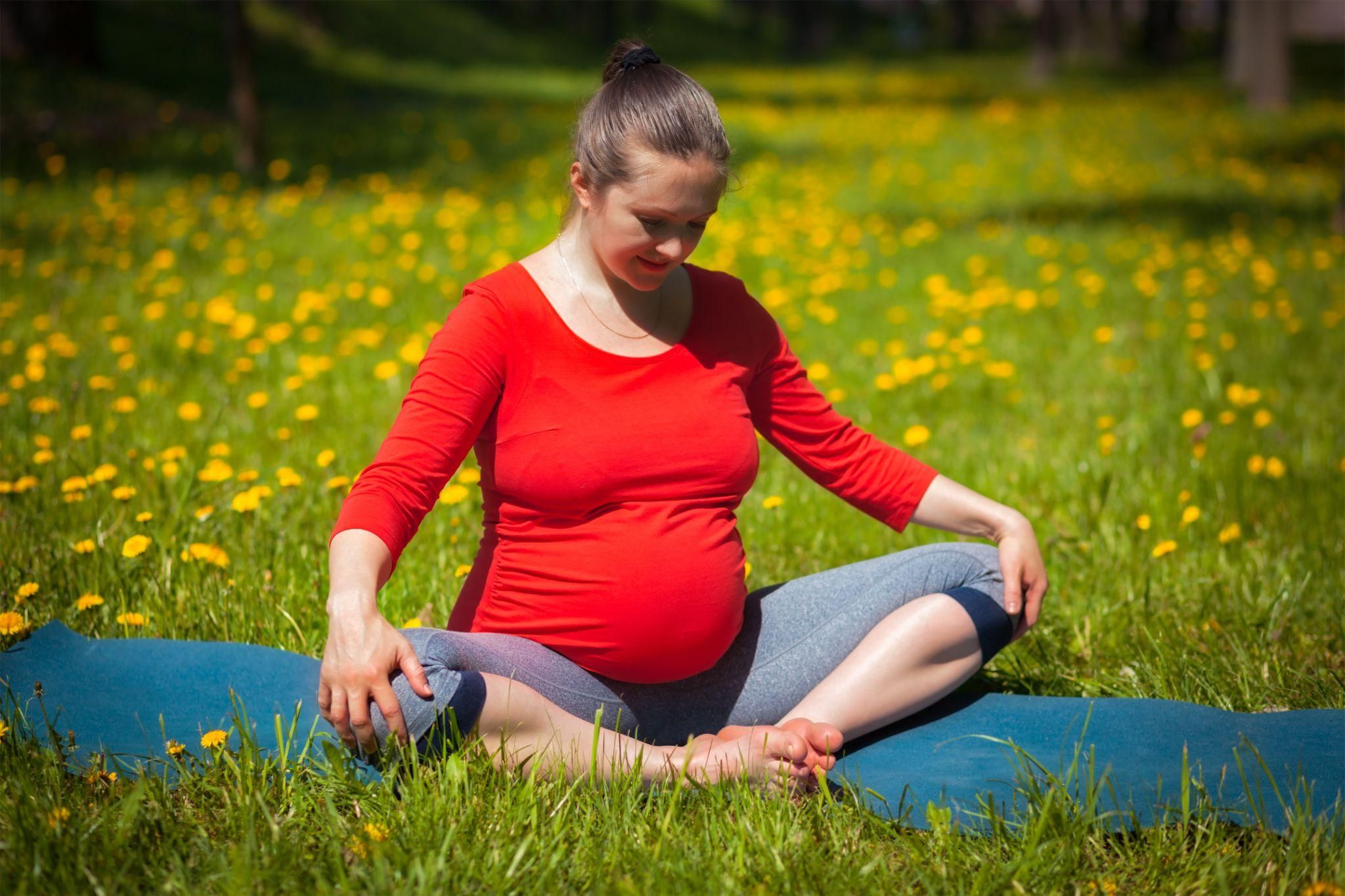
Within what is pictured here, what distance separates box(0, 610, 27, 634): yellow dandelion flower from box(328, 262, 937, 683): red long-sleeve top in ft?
3.30

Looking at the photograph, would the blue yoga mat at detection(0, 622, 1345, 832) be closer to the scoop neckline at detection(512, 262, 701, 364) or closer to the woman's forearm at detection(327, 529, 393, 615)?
the woman's forearm at detection(327, 529, 393, 615)

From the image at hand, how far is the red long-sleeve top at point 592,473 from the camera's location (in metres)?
2.07

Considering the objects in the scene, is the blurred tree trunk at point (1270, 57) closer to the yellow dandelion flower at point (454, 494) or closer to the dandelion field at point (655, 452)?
the dandelion field at point (655, 452)

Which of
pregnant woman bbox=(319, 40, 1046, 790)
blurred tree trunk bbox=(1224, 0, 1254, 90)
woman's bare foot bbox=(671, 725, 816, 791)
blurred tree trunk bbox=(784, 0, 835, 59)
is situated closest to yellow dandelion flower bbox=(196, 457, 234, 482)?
pregnant woman bbox=(319, 40, 1046, 790)

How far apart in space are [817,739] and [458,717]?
620 millimetres

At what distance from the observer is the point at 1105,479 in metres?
3.49

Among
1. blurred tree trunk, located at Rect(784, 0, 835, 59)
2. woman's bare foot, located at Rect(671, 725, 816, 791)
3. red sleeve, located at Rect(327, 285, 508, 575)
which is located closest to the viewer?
red sleeve, located at Rect(327, 285, 508, 575)

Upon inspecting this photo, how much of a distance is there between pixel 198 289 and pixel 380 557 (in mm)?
4423

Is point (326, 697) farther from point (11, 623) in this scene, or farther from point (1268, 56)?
point (1268, 56)

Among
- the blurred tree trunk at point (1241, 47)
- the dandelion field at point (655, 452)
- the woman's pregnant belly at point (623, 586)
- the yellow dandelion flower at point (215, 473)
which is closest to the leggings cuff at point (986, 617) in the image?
the dandelion field at point (655, 452)

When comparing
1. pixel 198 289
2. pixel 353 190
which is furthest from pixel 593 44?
pixel 198 289

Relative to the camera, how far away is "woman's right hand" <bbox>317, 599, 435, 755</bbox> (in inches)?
68.3

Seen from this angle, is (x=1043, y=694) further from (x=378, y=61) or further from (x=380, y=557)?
(x=378, y=61)

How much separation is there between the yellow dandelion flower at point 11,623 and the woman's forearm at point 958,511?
1.87 metres
